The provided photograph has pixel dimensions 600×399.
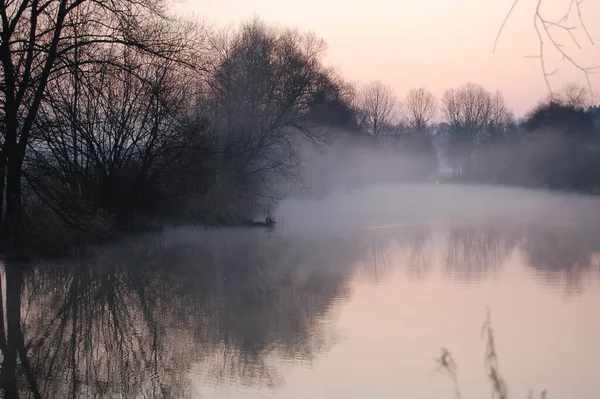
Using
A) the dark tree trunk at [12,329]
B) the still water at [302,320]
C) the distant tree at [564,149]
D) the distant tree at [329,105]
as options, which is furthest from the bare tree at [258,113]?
the distant tree at [564,149]

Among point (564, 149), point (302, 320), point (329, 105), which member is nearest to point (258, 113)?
point (329, 105)

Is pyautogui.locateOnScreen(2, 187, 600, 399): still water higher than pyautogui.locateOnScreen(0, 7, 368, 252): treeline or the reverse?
the reverse

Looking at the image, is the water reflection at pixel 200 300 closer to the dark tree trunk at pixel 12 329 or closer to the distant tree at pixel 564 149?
the dark tree trunk at pixel 12 329

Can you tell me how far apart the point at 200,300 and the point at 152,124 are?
11.6 metres

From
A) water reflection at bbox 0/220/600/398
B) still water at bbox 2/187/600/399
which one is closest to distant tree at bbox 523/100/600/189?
water reflection at bbox 0/220/600/398

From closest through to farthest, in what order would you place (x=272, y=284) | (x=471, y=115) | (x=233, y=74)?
1. (x=272, y=284)
2. (x=233, y=74)
3. (x=471, y=115)

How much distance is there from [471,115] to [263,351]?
82.2 metres

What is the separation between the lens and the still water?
21.5 feet

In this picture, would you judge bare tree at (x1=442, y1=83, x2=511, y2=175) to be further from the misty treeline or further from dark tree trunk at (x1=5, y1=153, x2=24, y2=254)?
dark tree trunk at (x1=5, y1=153, x2=24, y2=254)

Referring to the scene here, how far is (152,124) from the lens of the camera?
70.9ft

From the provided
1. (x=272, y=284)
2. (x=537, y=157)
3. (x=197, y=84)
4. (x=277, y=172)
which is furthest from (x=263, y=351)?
(x=537, y=157)

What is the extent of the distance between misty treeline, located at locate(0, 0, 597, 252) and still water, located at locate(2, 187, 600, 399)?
1944mm

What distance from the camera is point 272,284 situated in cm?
1278

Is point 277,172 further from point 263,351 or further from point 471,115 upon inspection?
point 471,115
